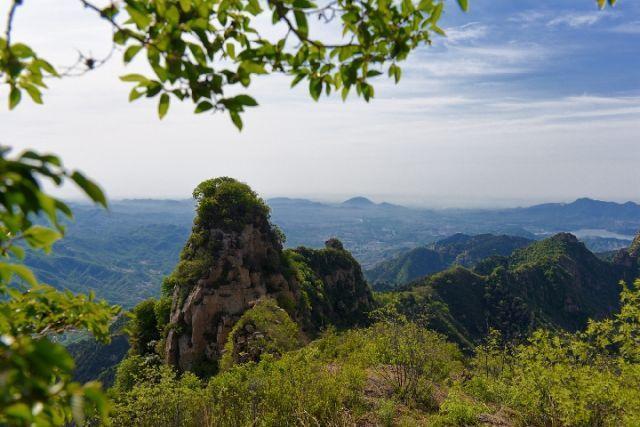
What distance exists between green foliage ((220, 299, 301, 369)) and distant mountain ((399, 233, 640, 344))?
7098 cm

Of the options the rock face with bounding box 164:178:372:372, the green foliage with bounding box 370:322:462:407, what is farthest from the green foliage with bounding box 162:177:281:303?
the green foliage with bounding box 370:322:462:407

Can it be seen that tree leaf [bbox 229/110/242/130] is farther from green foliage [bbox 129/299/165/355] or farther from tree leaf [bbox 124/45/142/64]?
green foliage [bbox 129/299/165/355]

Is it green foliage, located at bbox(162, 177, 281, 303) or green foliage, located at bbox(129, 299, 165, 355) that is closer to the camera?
green foliage, located at bbox(162, 177, 281, 303)

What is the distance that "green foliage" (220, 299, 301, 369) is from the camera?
16.3 meters

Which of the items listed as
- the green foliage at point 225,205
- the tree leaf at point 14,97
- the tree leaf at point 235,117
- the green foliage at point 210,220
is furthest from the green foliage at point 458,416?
the green foliage at point 225,205

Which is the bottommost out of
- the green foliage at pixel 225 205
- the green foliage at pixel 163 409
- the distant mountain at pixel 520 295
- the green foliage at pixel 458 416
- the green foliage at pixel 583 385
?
the distant mountain at pixel 520 295

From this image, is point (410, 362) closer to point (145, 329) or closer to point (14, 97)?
point (14, 97)

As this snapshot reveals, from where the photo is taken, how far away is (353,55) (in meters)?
2.90

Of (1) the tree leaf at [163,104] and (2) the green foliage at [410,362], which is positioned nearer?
(1) the tree leaf at [163,104]

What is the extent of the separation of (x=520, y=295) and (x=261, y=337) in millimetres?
119796

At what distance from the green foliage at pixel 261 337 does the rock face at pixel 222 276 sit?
563 cm

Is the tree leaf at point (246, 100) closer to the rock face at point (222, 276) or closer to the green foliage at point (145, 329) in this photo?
the rock face at point (222, 276)

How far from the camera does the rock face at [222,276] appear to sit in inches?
1061

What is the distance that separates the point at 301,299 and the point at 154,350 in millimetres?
12478
